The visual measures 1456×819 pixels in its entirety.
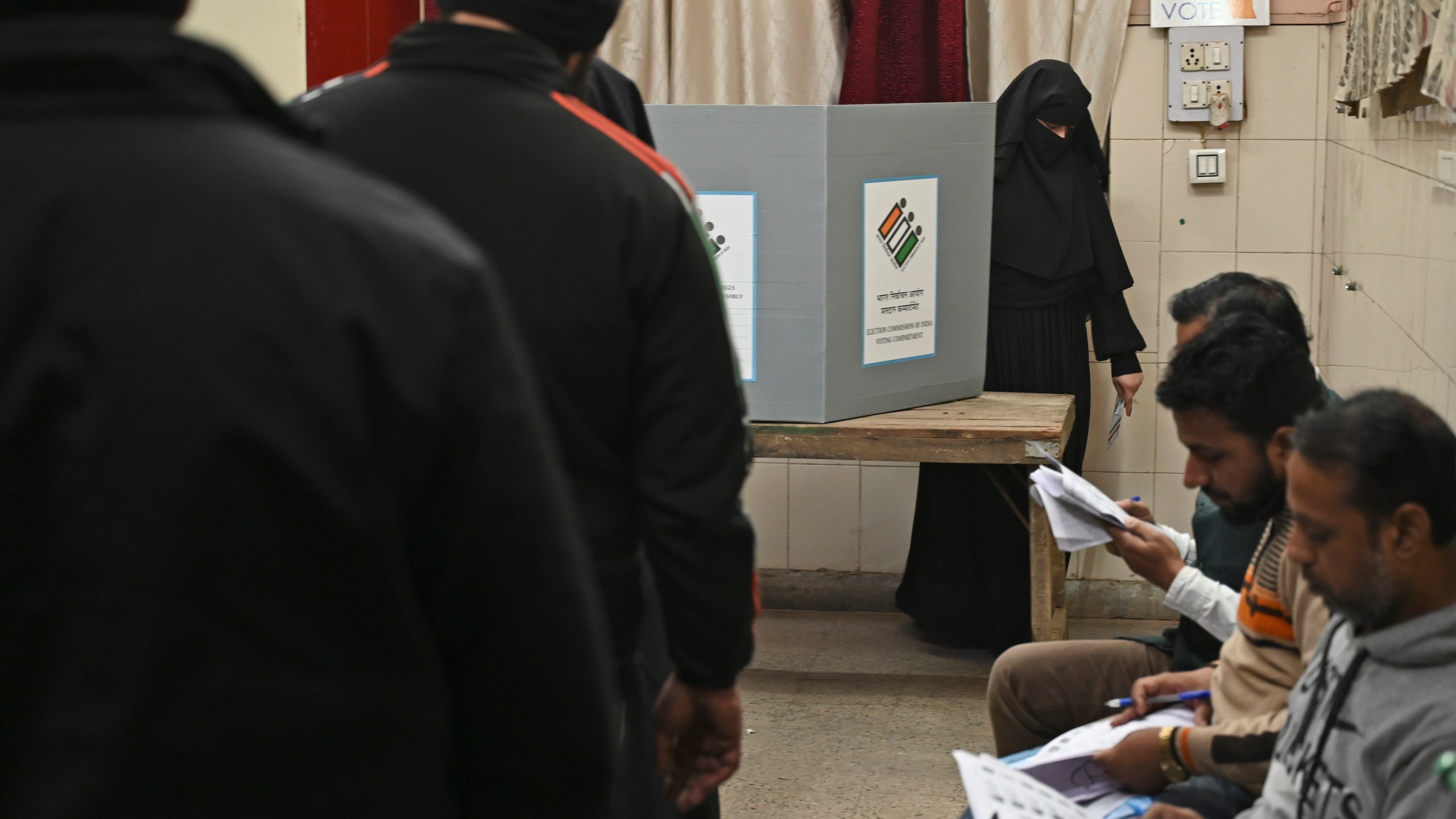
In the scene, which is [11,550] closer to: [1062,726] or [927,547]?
[1062,726]

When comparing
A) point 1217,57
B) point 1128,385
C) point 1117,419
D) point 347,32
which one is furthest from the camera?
point 1217,57

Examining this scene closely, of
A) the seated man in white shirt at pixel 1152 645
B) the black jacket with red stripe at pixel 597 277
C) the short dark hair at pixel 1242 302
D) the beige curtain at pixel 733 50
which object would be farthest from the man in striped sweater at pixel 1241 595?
the beige curtain at pixel 733 50

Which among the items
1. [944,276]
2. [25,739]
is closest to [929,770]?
[944,276]

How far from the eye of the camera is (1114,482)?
15.1ft

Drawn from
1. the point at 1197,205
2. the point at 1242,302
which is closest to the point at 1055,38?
the point at 1197,205

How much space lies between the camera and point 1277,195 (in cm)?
439

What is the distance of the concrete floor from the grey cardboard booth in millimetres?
839

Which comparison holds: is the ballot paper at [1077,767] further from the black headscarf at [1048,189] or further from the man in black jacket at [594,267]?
the black headscarf at [1048,189]

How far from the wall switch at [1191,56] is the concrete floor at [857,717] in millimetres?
1816

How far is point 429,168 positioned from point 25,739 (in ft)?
2.56

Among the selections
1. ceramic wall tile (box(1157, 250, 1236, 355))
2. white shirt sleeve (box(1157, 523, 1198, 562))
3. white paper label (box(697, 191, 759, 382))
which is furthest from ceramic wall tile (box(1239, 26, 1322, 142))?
white shirt sleeve (box(1157, 523, 1198, 562))

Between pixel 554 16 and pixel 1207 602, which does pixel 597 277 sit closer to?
pixel 554 16

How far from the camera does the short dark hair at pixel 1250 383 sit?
6.75 feet

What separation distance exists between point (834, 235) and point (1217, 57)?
5.36 ft
